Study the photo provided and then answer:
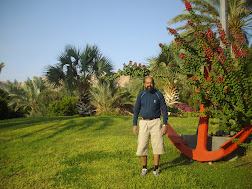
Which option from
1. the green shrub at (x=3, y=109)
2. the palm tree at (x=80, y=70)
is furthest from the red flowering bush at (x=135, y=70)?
the green shrub at (x=3, y=109)

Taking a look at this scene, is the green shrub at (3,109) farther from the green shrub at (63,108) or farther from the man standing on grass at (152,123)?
the man standing on grass at (152,123)

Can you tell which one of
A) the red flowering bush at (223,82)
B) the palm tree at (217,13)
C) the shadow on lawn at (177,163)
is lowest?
the shadow on lawn at (177,163)

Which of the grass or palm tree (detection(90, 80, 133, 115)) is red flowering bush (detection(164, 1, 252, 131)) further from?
palm tree (detection(90, 80, 133, 115))

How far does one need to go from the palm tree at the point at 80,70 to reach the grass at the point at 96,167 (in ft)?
21.9

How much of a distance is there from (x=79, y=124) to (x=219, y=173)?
7.76 meters

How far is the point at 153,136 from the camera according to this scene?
4742 mm

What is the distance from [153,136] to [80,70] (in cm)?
1134

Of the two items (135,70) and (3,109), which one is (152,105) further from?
(3,109)

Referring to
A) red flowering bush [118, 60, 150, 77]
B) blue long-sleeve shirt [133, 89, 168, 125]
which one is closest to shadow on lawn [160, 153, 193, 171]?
blue long-sleeve shirt [133, 89, 168, 125]

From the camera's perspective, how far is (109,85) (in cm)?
1741

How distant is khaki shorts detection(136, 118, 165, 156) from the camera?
4.68 meters

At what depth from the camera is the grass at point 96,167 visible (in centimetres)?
441

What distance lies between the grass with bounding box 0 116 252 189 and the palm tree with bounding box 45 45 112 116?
21.9ft

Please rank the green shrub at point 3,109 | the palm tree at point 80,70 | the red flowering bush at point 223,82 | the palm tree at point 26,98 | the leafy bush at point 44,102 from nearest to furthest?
the red flowering bush at point 223,82 < the palm tree at point 80,70 < the green shrub at point 3,109 < the leafy bush at point 44,102 < the palm tree at point 26,98
